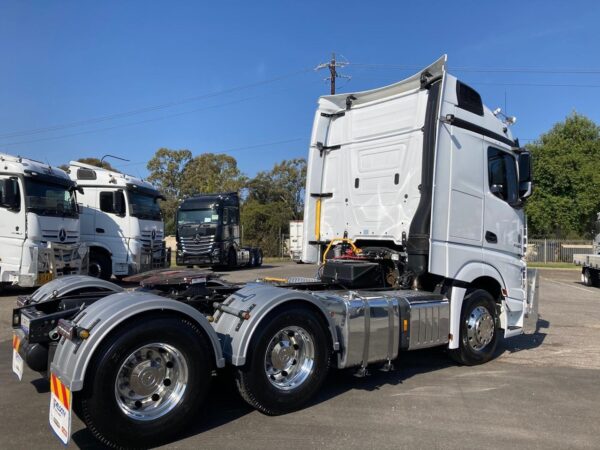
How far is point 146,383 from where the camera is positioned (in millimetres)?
3820

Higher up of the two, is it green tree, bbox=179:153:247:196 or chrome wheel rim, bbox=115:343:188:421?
green tree, bbox=179:153:247:196

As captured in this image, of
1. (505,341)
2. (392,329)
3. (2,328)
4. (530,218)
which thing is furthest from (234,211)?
(530,218)

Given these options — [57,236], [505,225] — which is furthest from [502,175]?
[57,236]

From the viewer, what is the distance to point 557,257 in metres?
36.6

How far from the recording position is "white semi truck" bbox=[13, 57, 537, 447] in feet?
12.3

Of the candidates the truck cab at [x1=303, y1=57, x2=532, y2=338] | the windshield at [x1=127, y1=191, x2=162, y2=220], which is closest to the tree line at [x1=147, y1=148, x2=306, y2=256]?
the windshield at [x1=127, y1=191, x2=162, y2=220]

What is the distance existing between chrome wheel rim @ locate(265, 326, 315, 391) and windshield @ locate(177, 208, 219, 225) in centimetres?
1951

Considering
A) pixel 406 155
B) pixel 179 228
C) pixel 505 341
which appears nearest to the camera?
pixel 406 155

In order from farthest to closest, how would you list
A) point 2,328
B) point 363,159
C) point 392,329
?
point 2,328, point 363,159, point 392,329

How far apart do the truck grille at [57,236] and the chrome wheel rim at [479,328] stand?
1076cm

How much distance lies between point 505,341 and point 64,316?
676cm

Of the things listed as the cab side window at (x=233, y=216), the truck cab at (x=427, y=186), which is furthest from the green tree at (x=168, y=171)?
the truck cab at (x=427, y=186)

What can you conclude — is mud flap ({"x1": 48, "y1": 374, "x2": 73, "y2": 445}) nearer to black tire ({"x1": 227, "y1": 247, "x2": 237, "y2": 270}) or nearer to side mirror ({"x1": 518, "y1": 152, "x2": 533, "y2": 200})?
side mirror ({"x1": 518, "y1": 152, "x2": 533, "y2": 200})

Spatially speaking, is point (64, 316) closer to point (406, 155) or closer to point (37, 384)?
point (37, 384)
